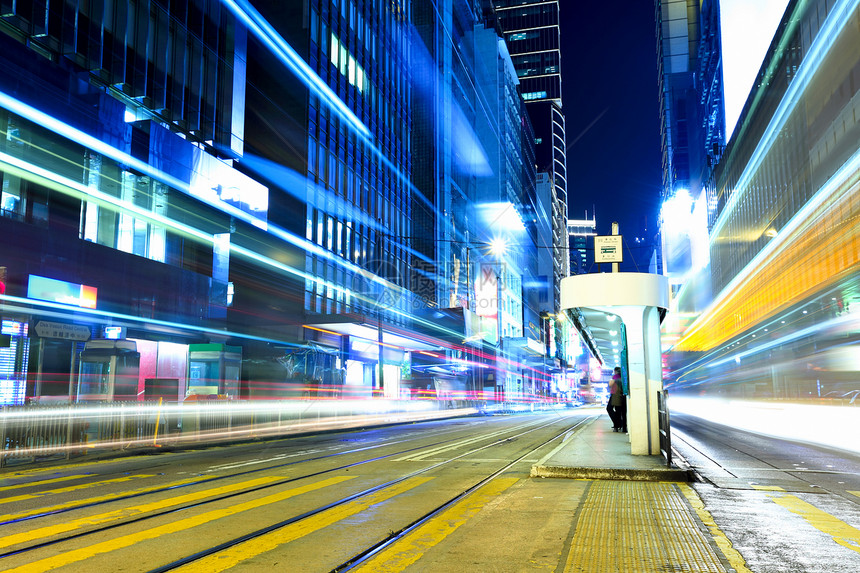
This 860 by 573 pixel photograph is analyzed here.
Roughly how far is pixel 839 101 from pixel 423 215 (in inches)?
1364

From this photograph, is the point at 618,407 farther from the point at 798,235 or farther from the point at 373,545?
the point at 798,235

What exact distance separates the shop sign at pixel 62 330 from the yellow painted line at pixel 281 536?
55.9 feet

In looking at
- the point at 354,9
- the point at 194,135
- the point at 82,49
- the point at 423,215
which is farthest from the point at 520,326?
the point at 82,49

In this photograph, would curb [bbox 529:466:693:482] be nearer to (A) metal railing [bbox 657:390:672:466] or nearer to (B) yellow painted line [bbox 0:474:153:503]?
(A) metal railing [bbox 657:390:672:466]

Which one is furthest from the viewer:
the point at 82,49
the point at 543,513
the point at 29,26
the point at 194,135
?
the point at 194,135

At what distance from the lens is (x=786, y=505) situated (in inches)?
329

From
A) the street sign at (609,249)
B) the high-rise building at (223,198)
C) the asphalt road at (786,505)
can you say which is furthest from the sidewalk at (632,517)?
the high-rise building at (223,198)

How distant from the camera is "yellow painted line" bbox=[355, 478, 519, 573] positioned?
17.7 feet

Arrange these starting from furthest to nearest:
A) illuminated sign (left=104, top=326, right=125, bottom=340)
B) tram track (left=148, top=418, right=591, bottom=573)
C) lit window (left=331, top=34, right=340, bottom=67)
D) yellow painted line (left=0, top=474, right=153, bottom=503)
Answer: lit window (left=331, top=34, right=340, bottom=67)
illuminated sign (left=104, top=326, right=125, bottom=340)
yellow painted line (left=0, top=474, right=153, bottom=503)
tram track (left=148, top=418, right=591, bottom=573)

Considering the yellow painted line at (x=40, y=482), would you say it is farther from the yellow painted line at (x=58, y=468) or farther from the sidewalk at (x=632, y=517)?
the sidewalk at (x=632, y=517)

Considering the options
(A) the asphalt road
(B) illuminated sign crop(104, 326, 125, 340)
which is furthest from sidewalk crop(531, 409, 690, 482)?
(B) illuminated sign crop(104, 326, 125, 340)

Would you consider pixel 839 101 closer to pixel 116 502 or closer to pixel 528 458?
pixel 528 458

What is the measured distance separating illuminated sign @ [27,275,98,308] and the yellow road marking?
68.8 feet

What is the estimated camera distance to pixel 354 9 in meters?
48.0
